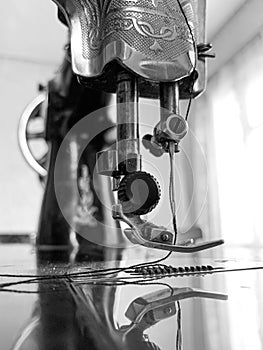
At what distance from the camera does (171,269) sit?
53 centimetres

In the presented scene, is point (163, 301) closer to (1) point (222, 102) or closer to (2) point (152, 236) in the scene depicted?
(2) point (152, 236)

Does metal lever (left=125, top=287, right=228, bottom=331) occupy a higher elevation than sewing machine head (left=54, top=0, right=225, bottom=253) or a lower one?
lower

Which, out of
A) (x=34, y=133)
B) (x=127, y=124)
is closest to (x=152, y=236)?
(x=127, y=124)

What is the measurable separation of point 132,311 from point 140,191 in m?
0.21

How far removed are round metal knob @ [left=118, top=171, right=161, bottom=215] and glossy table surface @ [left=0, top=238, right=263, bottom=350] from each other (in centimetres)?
8

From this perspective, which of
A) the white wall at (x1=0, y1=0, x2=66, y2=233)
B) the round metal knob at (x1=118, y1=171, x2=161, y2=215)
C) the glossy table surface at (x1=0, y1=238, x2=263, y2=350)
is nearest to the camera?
the glossy table surface at (x1=0, y1=238, x2=263, y2=350)

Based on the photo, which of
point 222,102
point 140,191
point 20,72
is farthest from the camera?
point 222,102

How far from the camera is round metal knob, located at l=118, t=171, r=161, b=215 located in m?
0.50

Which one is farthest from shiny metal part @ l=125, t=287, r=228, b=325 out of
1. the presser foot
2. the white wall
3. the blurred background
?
the white wall

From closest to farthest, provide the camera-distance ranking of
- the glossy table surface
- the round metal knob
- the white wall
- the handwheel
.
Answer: the glossy table surface, the round metal knob, the handwheel, the white wall

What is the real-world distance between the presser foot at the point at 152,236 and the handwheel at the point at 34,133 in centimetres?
45

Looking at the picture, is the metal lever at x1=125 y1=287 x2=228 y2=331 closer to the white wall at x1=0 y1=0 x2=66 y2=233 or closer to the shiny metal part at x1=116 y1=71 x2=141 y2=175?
the shiny metal part at x1=116 y1=71 x2=141 y2=175

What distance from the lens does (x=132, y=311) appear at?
30cm

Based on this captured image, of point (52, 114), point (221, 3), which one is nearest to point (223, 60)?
point (221, 3)
